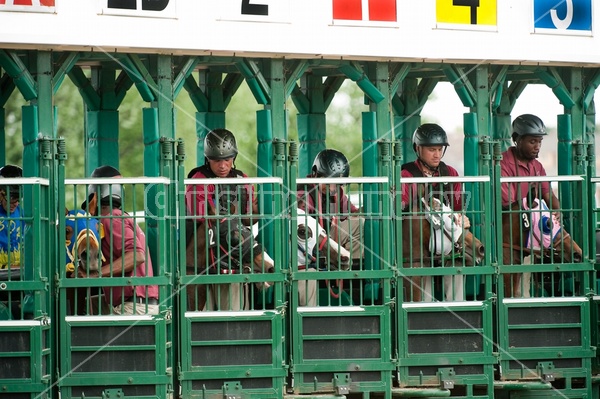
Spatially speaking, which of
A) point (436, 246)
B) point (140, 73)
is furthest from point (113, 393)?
point (436, 246)

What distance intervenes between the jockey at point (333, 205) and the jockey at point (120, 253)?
1.59m

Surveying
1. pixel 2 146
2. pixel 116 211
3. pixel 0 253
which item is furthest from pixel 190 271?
pixel 2 146

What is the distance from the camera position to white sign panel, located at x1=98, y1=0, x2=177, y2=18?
1260 cm

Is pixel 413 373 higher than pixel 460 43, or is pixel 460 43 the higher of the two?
pixel 460 43

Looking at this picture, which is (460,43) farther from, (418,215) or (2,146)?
(2,146)

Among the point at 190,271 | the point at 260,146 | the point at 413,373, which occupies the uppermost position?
the point at 260,146

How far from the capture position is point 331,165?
1427 centimetres

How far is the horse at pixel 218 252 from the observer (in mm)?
12766

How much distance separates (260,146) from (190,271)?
1.38 meters

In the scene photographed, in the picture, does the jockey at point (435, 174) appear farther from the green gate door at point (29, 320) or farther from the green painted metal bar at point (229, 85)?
the green gate door at point (29, 320)

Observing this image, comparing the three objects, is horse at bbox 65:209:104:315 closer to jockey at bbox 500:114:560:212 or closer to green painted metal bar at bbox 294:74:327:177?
green painted metal bar at bbox 294:74:327:177

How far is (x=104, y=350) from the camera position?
12.4m

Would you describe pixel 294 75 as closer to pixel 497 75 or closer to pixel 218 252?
pixel 218 252

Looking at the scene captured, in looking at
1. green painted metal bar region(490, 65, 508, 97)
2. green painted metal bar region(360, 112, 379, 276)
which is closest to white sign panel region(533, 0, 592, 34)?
green painted metal bar region(490, 65, 508, 97)
